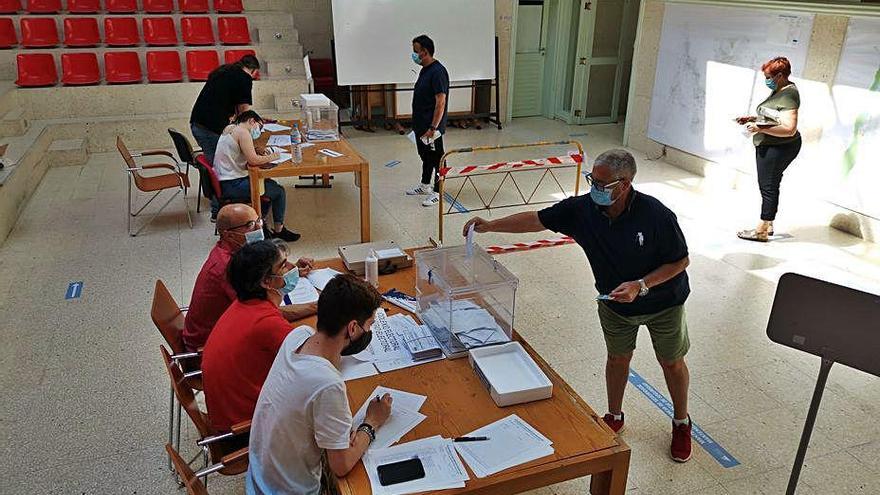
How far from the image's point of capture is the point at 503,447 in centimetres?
217

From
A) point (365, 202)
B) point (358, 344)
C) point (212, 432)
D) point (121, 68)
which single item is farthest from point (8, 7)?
point (358, 344)

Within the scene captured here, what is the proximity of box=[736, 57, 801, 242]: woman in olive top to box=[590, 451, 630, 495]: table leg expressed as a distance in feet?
14.5

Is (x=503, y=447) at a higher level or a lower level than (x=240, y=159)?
lower

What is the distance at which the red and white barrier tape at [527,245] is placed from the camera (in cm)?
542

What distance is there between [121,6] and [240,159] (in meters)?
6.41

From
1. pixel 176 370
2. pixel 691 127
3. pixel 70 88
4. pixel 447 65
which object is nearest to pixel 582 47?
pixel 447 65

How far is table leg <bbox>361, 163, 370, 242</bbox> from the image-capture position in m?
5.45

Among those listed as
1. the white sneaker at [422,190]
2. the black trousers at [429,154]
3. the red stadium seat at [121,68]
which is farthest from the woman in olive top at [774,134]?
the red stadium seat at [121,68]

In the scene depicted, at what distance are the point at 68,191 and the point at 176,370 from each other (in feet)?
17.8

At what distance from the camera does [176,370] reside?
268 centimetres

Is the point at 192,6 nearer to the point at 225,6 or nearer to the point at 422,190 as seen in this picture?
the point at 225,6

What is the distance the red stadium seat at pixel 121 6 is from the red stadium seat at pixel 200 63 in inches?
60.6

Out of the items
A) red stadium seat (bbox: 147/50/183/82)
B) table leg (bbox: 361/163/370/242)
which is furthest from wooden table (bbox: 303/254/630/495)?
red stadium seat (bbox: 147/50/183/82)

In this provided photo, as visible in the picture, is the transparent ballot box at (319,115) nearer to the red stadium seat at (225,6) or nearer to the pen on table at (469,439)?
the pen on table at (469,439)
